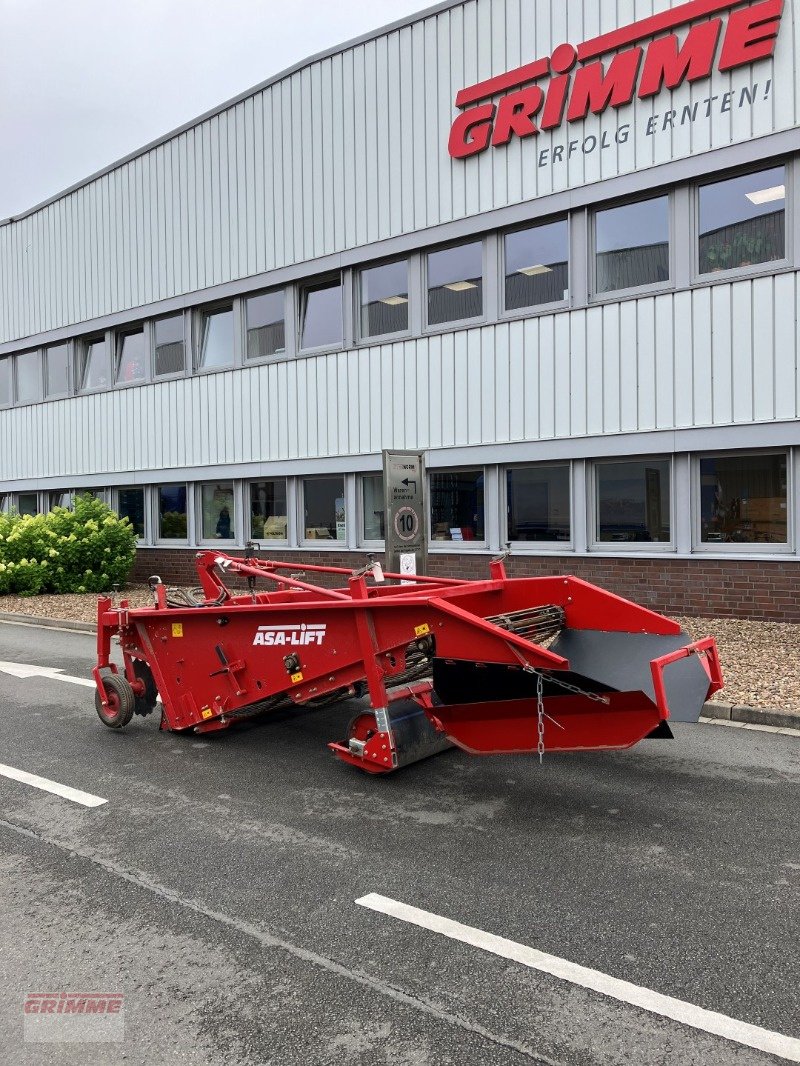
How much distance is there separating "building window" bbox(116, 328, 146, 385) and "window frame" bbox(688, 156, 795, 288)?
12.2 metres

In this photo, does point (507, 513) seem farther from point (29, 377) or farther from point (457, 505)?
point (29, 377)

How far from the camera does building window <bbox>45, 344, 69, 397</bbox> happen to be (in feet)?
69.5

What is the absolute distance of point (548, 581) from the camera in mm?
5719

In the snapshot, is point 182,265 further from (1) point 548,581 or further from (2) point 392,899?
(2) point 392,899

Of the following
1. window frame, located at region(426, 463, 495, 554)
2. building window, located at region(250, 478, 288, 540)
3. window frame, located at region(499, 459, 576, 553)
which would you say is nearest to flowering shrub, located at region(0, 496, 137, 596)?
building window, located at region(250, 478, 288, 540)

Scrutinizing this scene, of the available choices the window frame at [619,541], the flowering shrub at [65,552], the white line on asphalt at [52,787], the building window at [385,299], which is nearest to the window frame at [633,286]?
the window frame at [619,541]

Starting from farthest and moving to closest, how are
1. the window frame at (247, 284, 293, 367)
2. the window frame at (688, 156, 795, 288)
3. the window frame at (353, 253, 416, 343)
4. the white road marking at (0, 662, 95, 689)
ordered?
the window frame at (247, 284, 293, 367), the window frame at (353, 253, 416, 343), the window frame at (688, 156, 795, 288), the white road marking at (0, 662, 95, 689)

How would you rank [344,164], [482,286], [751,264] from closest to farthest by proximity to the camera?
[751,264], [482,286], [344,164]

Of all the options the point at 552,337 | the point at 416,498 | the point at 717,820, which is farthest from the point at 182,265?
the point at 717,820

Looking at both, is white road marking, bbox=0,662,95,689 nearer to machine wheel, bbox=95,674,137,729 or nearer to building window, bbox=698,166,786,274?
machine wheel, bbox=95,674,137,729

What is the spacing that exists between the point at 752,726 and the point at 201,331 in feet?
47.1

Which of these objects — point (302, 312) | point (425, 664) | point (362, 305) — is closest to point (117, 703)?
point (425, 664)

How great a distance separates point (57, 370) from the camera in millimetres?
21547

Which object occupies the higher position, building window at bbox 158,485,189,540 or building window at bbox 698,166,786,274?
building window at bbox 698,166,786,274
